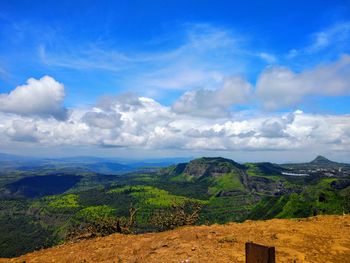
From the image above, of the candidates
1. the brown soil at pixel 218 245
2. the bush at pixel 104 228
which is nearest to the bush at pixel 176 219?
the bush at pixel 104 228

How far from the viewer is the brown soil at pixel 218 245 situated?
1488 cm

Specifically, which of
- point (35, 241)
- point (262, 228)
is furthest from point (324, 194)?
point (35, 241)

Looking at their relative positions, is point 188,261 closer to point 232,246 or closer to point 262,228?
point 232,246

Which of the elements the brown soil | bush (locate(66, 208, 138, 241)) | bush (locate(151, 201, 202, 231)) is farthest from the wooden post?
bush (locate(151, 201, 202, 231))

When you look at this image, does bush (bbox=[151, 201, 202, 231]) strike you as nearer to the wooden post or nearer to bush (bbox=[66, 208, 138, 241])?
bush (bbox=[66, 208, 138, 241])

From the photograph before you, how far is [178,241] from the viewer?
1748 centimetres

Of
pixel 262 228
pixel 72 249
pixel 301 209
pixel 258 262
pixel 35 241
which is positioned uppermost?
pixel 258 262

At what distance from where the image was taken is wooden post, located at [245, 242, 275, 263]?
20.9 feet

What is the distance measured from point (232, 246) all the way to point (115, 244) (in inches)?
259

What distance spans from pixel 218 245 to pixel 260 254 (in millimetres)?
10352

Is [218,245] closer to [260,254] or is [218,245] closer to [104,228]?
[260,254]

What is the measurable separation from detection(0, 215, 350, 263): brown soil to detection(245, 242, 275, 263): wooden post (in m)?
8.15

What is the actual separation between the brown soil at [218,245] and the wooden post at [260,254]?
8145 mm

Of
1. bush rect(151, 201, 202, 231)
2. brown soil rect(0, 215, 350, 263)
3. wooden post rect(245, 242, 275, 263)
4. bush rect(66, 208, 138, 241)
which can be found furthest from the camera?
bush rect(151, 201, 202, 231)
